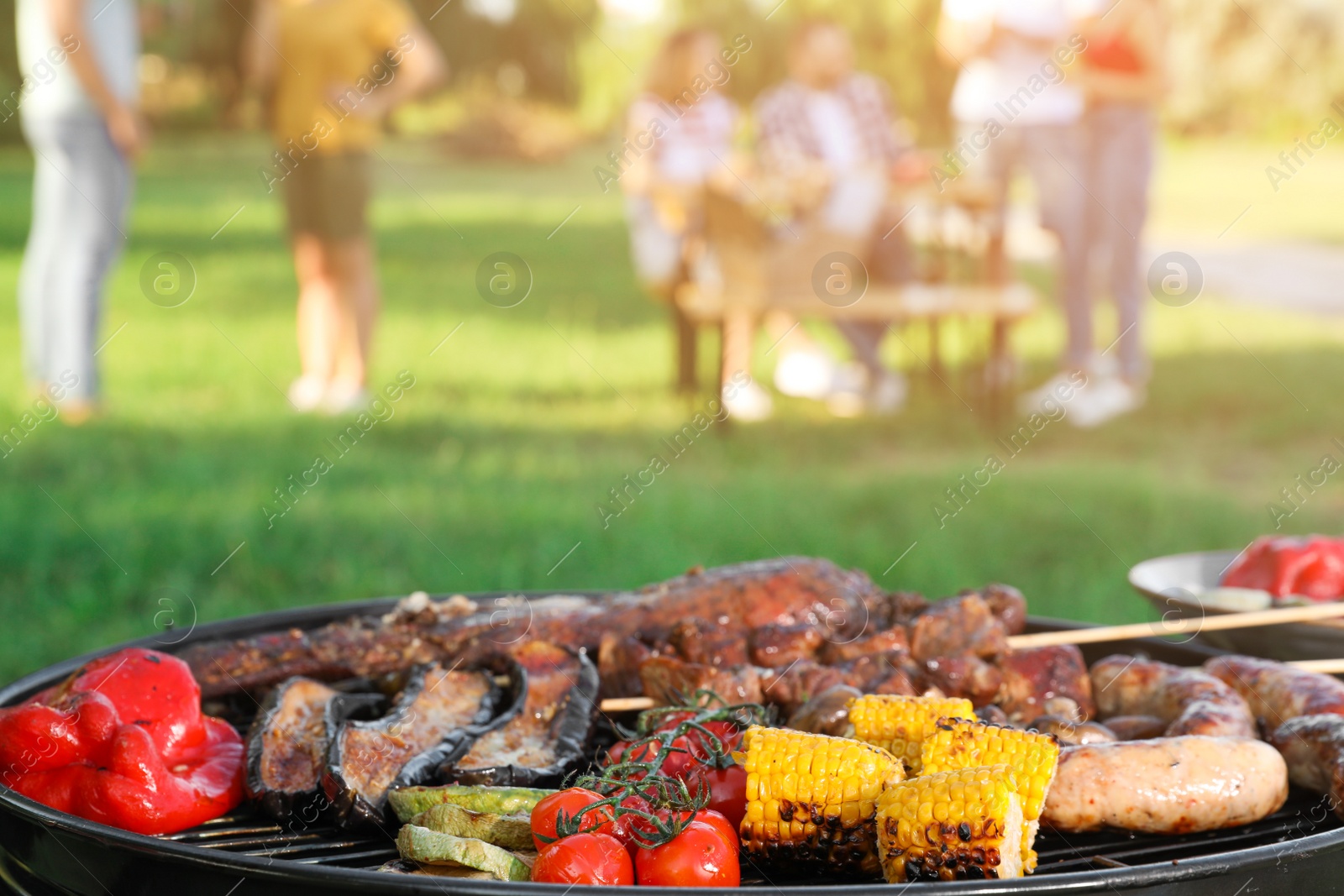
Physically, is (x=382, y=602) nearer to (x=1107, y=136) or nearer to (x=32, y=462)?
(x=32, y=462)

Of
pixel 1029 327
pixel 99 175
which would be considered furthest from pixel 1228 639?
pixel 1029 327

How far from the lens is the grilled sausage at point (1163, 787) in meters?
2.40

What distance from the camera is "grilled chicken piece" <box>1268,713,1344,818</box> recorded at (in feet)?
8.37

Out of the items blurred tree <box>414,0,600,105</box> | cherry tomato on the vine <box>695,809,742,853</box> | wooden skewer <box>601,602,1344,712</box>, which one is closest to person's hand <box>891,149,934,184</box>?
wooden skewer <box>601,602,1344,712</box>

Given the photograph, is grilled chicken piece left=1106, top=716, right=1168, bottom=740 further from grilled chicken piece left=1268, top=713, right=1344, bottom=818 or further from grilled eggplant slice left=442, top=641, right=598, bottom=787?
grilled eggplant slice left=442, top=641, right=598, bottom=787

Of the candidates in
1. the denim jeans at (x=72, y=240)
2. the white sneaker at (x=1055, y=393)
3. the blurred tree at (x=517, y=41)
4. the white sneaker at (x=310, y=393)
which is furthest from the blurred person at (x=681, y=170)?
the blurred tree at (x=517, y=41)

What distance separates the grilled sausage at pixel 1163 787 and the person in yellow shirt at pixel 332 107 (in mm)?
6990

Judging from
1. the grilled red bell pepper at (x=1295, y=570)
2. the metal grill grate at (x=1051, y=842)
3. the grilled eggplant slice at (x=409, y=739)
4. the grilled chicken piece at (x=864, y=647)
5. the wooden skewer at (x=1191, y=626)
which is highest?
the grilled red bell pepper at (x=1295, y=570)

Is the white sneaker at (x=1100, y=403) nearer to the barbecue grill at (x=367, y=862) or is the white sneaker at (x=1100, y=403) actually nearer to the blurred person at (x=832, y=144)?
the blurred person at (x=832, y=144)

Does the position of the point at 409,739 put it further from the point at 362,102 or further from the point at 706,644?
the point at 362,102

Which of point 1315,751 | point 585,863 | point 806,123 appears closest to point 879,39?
point 806,123

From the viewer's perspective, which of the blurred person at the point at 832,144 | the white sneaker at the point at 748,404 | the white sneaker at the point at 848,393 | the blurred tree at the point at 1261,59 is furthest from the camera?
the blurred tree at the point at 1261,59

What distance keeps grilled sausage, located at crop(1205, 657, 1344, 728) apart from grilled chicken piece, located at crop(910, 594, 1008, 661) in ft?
1.76

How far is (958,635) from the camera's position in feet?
9.85
